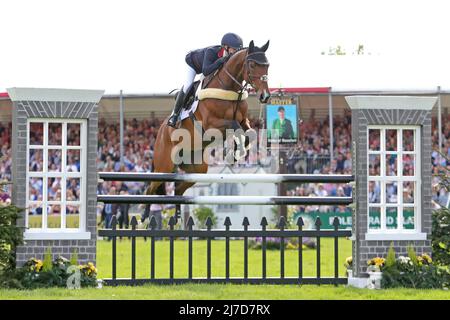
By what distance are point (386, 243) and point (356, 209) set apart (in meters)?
0.39

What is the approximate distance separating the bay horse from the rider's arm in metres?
0.07

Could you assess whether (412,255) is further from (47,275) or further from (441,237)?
(47,275)

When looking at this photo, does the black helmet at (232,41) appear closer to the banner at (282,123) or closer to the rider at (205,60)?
the rider at (205,60)

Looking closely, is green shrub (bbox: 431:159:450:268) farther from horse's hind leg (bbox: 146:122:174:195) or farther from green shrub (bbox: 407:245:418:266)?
horse's hind leg (bbox: 146:122:174:195)

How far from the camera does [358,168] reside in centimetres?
786

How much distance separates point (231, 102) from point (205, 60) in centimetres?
62

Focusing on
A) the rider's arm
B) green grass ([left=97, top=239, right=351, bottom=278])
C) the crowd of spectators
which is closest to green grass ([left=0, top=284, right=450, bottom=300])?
green grass ([left=97, top=239, right=351, bottom=278])

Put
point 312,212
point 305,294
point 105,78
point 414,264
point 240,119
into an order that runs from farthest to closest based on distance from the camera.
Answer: point 105,78 → point 312,212 → point 240,119 → point 414,264 → point 305,294

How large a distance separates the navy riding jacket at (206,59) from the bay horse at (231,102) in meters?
0.08

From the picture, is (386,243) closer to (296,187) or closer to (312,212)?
(312,212)

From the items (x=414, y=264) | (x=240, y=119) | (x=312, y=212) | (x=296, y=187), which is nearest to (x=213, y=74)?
(x=240, y=119)

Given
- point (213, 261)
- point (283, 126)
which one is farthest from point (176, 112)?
point (283, 126)

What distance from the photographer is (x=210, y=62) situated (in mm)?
10375

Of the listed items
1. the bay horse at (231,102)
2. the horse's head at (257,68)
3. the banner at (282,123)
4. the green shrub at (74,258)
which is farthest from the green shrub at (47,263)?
the banner at (282,123)
